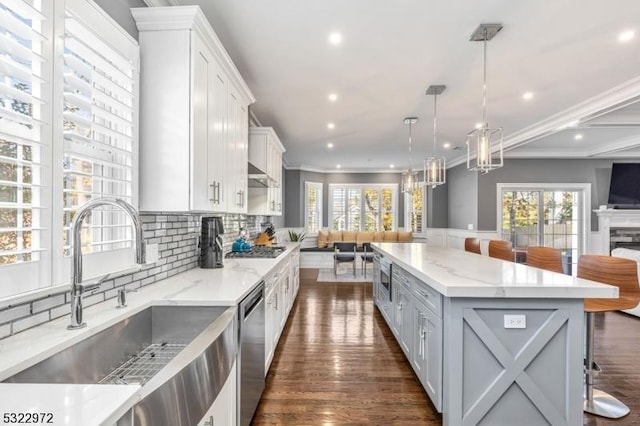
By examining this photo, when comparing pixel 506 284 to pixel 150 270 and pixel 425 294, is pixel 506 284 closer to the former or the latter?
pixel 425 294

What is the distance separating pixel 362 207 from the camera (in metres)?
9.38

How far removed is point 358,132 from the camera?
5.32 meters

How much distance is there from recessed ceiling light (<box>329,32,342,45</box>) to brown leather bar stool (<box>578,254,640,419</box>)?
8.87 ft

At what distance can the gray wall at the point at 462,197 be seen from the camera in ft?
23.3

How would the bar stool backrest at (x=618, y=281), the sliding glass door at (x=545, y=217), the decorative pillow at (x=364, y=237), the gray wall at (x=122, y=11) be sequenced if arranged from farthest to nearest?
the decorative pillow at (x=364, y=237), the sliding glass door at (x=545, y=217), the bar stool backrest at (x=618, y=281), the gray wall at (x=122, y=11)

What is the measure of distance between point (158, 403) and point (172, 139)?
4.92ft

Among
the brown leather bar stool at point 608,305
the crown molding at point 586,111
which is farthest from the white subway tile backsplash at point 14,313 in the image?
the crown molding at point 586,111

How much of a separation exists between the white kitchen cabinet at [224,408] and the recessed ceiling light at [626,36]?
12.1 feet

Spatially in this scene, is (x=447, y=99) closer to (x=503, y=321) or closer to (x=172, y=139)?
(x=503, y=321)

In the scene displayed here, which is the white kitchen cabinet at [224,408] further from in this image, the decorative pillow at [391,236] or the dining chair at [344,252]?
the decorative pillow at [391,236]

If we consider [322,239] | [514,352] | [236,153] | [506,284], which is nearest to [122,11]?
[236,153]

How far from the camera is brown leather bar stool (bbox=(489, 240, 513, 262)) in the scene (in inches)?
159

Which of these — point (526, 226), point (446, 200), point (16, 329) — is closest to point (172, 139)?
point (16, 329)

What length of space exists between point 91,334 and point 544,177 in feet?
26.3
